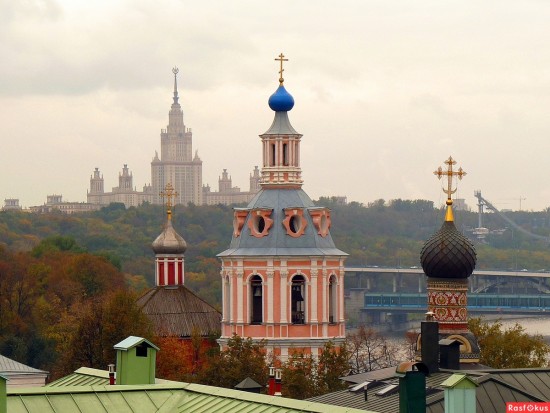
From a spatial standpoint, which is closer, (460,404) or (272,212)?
(460,404)

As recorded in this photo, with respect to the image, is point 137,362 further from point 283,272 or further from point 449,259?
point 283,272

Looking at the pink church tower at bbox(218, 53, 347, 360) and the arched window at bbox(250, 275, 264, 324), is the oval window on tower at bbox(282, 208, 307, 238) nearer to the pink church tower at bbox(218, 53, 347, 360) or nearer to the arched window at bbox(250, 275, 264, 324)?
the pink church tower at bbox(218, 53, 347, 360)

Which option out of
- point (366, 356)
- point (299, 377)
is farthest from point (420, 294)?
point (299, 377)

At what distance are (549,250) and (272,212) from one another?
431 feet

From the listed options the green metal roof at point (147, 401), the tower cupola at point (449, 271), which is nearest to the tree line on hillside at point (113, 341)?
the tower cupola at point (449, 271)

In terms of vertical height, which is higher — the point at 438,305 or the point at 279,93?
the point at 279,93

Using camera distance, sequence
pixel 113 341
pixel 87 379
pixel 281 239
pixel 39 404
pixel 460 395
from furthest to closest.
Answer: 1. pixel 281 239
2. pixel 113 341
3. pixel 87 379
4. pixel 39 404
5. pixel 460 395

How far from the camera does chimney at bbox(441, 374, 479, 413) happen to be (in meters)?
24.0

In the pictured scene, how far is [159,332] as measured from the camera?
62500mm

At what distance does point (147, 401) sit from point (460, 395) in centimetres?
390

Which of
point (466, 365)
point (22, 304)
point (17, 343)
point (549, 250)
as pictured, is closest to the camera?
point (466, 365)

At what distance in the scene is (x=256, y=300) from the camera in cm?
6088

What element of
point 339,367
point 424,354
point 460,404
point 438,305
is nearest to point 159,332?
point 339,367

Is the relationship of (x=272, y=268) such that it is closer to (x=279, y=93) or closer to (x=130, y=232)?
(x=279, y=93)
